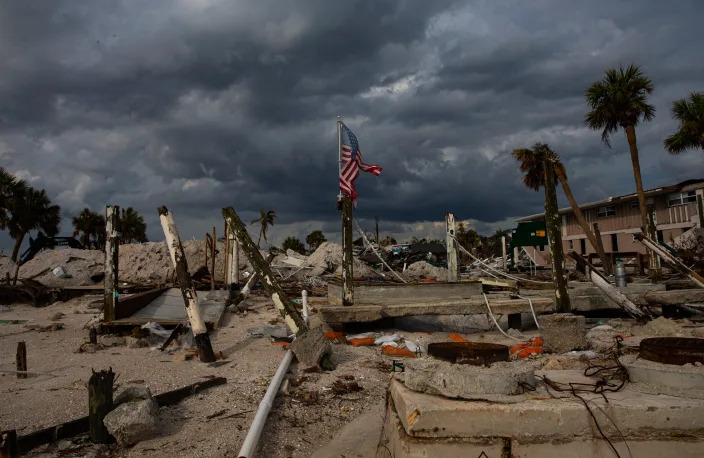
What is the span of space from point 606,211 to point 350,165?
29.9m

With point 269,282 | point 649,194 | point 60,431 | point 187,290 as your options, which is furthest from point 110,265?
point 649,194

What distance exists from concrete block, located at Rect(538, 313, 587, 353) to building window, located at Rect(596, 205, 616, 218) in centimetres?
3376

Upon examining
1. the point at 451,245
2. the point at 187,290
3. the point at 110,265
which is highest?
the point at 451,245

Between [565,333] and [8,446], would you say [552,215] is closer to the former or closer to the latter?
[565,333]

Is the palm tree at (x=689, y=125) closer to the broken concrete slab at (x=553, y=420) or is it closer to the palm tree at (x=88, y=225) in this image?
the broken concrete slab at (x=553, y=420)

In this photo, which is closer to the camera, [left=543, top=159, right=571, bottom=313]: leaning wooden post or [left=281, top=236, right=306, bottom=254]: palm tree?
[left=543, top=159, right=571, bottom=313]: leaning wooden post

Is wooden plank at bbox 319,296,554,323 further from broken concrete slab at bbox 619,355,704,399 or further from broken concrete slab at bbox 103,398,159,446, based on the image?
broken concrete slab at bbox 619,355,704,399

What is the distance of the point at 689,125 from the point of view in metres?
25.1

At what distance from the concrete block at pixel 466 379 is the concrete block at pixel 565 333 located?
4082 mm

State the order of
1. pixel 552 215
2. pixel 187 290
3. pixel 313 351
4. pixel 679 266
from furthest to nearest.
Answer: pixel 679 266, pixel 552 215, pixel 187 290, pixel 313 351

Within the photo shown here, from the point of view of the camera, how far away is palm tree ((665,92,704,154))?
25031mm

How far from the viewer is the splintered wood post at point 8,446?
367 cm

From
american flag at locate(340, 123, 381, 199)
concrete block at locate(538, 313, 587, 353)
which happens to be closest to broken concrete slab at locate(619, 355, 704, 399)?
concrete block at locate(538, 313, 587, 353)

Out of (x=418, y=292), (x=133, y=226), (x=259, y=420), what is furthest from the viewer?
(x=133, y=226)
